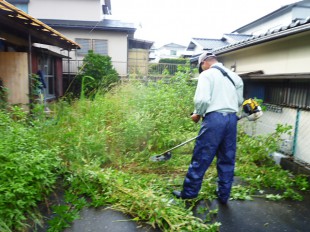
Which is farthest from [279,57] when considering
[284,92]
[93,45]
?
[93,45]

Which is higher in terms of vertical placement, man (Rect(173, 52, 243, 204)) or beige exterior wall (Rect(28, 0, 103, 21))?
beige exterior wall (Rect(28, 0, 103, 21))

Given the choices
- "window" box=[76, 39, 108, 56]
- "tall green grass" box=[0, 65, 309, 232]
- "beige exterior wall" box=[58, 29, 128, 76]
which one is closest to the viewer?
"tall green grass" box=[0, 65, 309, 232]

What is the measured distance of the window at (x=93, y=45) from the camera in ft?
52.0

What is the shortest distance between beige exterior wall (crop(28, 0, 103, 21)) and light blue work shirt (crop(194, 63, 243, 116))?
15376 millimetres

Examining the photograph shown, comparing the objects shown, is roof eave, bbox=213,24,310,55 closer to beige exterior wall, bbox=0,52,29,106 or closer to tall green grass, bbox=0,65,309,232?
tall green grass, bbox=0,65,309,232

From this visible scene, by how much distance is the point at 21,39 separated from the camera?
669 centimetres

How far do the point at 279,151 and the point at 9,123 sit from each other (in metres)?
4.70

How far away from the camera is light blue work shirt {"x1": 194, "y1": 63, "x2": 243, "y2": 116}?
292 cm

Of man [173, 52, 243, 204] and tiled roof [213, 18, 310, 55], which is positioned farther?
tiled roof [213, 18, 310, 55]

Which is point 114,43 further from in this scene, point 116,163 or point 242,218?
point 242,218

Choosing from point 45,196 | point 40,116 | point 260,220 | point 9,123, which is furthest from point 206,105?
point 40,116

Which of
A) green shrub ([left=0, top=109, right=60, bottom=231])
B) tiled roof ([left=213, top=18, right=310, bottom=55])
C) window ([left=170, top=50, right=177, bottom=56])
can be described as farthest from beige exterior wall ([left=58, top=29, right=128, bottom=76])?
window ([left=170, top=50, right=177, bottom=56])

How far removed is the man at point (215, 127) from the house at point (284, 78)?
187 centimetres

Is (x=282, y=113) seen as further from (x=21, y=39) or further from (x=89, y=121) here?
(x=21, y=39)
